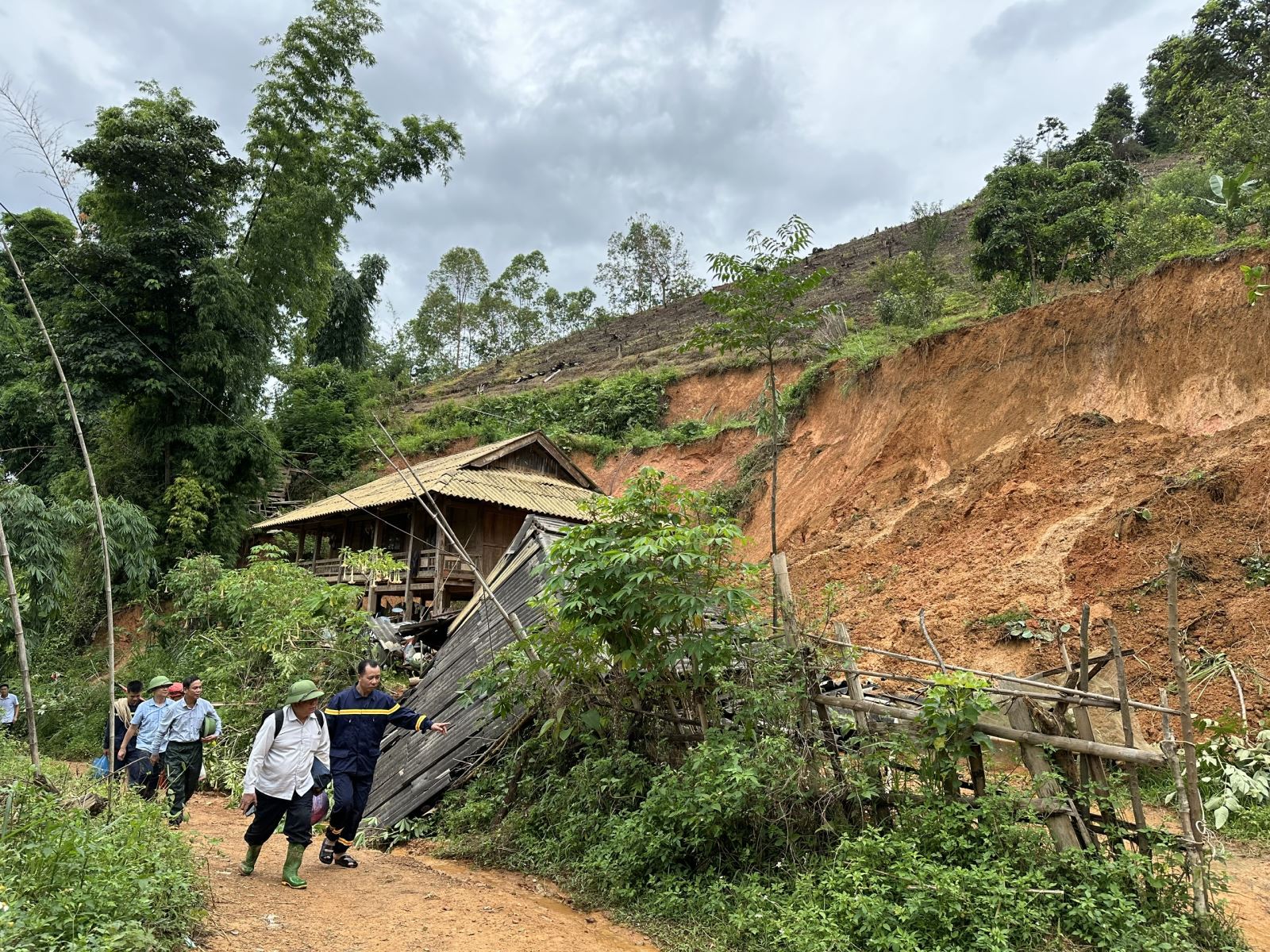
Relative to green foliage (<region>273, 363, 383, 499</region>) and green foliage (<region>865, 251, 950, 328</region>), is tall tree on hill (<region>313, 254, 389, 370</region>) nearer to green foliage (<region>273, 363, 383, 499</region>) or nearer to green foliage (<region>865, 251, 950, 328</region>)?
green foliage (<region>273, 363, 383, 499</region>)

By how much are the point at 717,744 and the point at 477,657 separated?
3.78 metres

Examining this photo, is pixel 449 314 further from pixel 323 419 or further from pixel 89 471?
pixel 89 471

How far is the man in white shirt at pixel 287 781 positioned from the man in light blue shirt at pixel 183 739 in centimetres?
172

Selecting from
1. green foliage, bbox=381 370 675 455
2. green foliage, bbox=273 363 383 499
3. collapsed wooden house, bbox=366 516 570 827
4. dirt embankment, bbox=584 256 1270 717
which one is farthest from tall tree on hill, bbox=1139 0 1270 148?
green foliage, bbox=273 363 383 499

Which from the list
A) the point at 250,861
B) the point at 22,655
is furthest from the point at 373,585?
the point at 22,655

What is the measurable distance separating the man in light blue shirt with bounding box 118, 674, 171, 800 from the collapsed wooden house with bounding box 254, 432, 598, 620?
9217 millimetres

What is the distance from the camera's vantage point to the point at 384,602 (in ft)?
64.4

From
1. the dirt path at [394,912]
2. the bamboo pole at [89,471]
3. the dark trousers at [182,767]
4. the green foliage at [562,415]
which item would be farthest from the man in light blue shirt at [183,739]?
the green foliage at [562,415]

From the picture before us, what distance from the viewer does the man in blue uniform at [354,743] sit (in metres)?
5.86

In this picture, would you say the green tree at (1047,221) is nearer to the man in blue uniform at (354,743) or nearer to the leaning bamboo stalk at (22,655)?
the man in blue uniform at (354,743)

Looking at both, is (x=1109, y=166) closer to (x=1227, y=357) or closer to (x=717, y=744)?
(x=1227, y=357)

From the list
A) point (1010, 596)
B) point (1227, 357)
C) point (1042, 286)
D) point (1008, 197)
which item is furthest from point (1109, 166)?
point (1010, 596)

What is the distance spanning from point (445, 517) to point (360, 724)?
12.7 m

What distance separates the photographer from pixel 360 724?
6023 mm
